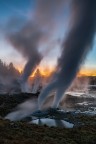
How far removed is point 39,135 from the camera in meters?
31.6

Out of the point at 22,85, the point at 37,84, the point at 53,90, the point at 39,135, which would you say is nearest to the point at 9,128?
the point at 39,135

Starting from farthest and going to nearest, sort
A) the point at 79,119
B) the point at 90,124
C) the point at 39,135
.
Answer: the point at 79,119 < the point at 90,124 < the point at 39,135

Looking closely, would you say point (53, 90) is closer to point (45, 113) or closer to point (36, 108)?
point (36, 108)

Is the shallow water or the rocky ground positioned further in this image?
the shallow water

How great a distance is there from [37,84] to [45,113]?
8301 cm

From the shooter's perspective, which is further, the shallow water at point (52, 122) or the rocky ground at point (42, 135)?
the shallow water at point (52, 122)

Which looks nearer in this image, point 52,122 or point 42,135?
point 42,135

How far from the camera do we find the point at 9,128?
3306cm

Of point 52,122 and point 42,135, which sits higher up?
point 52,122

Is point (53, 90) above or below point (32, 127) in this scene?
above

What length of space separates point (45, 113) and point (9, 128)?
18890 mm

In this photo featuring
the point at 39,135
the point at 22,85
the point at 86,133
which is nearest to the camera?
the point at 39,135

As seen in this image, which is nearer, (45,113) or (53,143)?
(53,143)

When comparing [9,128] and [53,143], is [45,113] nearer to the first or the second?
[9,128]
